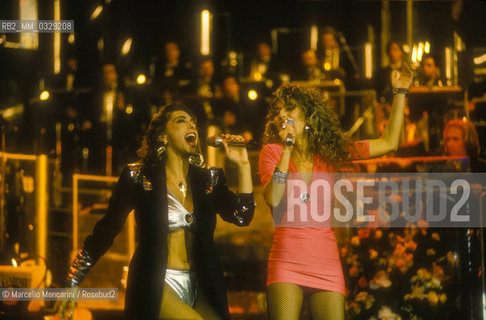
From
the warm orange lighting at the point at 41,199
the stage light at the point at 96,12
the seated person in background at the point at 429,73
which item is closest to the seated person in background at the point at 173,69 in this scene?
the stage light at the point at 96,12

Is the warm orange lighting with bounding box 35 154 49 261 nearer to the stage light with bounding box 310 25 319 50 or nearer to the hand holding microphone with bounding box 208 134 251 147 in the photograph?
the hand holding microphone with bounding box 208 134 251 147

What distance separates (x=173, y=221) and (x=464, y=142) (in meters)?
2.94

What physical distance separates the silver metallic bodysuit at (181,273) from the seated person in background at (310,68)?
4247 millimetres

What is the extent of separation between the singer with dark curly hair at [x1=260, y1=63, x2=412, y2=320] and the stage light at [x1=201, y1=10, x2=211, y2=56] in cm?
265

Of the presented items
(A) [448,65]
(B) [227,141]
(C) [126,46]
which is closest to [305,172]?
(B) [227,141]

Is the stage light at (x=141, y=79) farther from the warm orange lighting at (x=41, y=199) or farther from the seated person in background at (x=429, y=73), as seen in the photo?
the seated person in background at (x=429, y=73)

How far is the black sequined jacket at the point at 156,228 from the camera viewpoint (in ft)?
10.5

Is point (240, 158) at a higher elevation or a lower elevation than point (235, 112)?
lower

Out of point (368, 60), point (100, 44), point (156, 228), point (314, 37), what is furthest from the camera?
point (314, 37)

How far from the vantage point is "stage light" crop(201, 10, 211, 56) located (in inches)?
244

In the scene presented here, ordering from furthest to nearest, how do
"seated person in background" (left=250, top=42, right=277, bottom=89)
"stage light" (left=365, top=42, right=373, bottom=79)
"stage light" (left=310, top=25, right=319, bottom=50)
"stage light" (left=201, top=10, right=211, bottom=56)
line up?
1. "stage light" (left=310, top=25, right=319, bottom=50)
2. "seated person in background" (left=250, top=42, right=277, bottom=89)
3. "stage light" (left=365, top=42, right=373, bottom=79)
4. "stage light" (left=201, top=10, right=211, bottom=56)

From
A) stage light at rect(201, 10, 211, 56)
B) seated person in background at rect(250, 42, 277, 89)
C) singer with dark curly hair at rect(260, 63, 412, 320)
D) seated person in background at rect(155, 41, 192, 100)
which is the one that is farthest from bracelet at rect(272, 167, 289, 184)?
seated person in background at rect(250, 42, 277, 89)

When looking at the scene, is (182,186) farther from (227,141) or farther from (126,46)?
(126,46)

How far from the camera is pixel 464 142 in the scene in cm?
504
